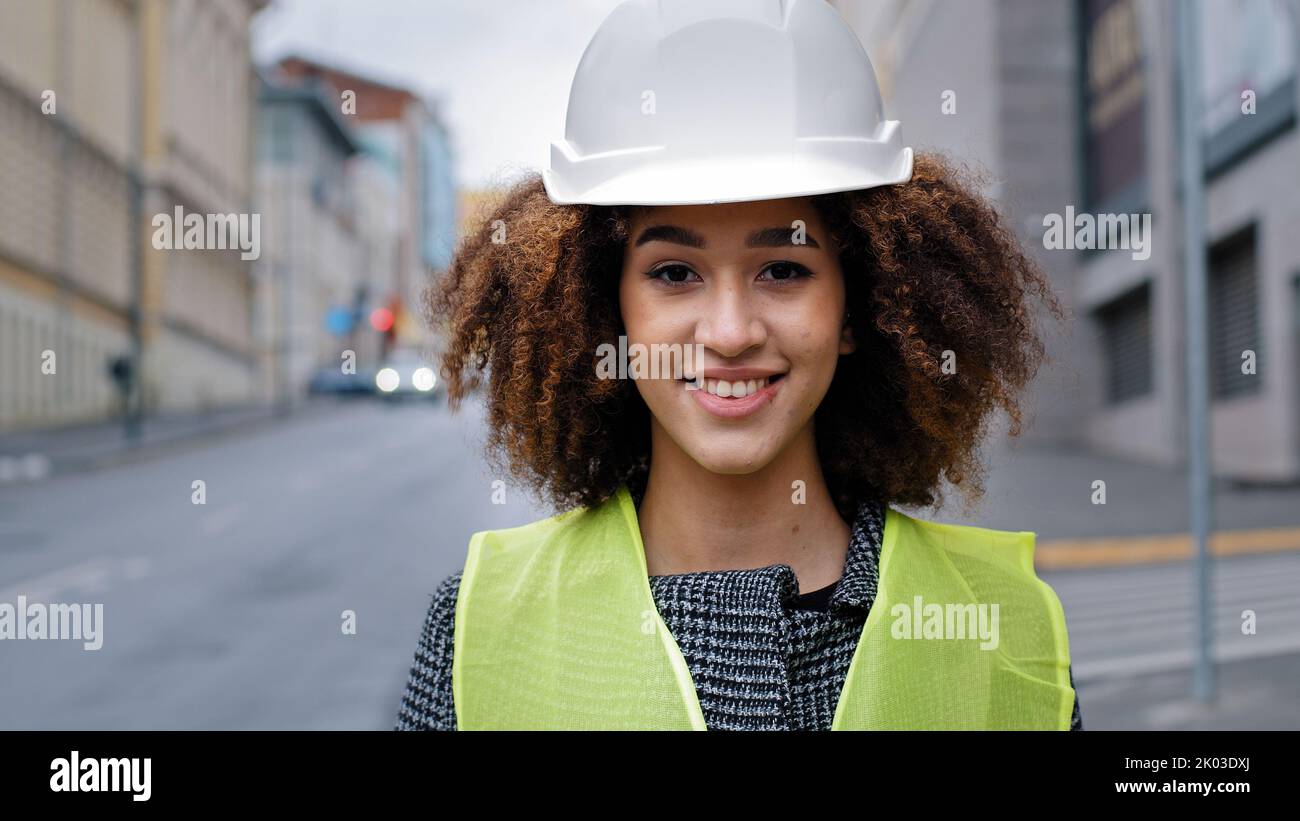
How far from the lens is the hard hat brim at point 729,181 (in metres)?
1.85

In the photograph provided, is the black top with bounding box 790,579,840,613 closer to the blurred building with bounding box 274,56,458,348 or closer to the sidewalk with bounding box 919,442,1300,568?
the sidewalk with bounding box 919,442,1300,568

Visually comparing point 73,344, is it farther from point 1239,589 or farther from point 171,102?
point 1239,589

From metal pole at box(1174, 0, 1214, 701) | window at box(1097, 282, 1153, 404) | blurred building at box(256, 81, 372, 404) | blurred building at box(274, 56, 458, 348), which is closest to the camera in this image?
metal pole at box(1174, 0, 1214, 701)

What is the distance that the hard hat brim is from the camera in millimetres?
1850

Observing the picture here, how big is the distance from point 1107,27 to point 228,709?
63.9 ft

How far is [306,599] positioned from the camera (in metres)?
10.2

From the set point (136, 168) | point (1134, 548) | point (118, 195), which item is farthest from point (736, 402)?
point (118, 195)

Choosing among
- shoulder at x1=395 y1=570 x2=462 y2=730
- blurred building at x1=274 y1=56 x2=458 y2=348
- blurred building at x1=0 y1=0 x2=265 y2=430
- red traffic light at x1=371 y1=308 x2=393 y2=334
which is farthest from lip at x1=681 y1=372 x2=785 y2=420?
blurred building at x1=274 y1=56 x2=458 y2=348

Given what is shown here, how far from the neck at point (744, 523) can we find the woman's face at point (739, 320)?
0.46 ft

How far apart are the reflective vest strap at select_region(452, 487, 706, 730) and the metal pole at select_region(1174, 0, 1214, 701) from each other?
4895 mm

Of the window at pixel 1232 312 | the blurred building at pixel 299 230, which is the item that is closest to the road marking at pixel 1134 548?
the window at pixel 1232 312

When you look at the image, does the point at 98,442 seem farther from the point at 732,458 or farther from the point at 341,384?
the point at 732,458

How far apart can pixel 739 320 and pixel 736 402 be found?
115 millimetres
